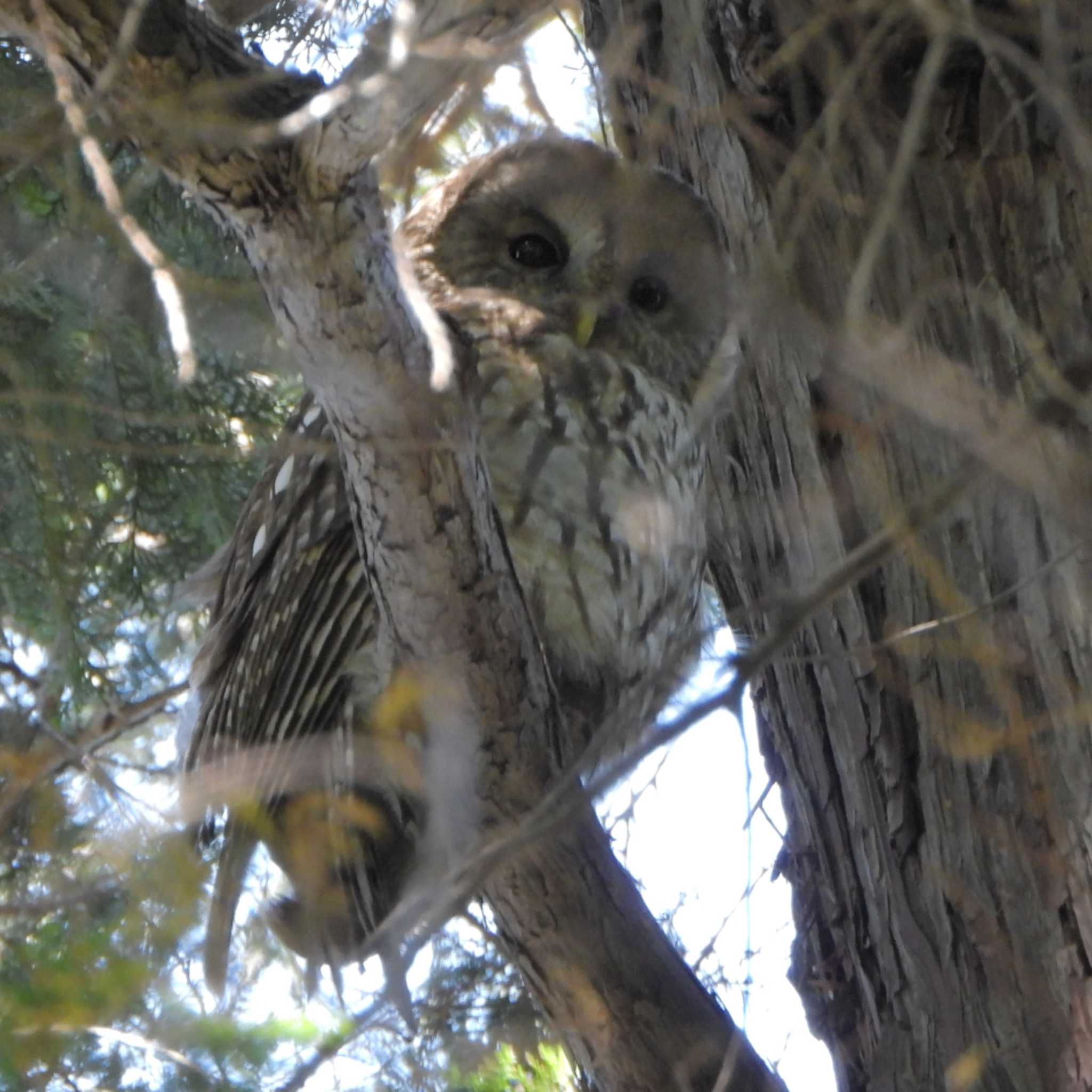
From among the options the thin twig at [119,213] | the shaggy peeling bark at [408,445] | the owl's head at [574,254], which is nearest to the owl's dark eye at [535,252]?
the owl's head at [574,254]

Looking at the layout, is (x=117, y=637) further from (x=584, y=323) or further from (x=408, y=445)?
(x=408, y=445)

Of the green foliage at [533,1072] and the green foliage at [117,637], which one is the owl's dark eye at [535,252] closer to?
the green foliage at [117,637]

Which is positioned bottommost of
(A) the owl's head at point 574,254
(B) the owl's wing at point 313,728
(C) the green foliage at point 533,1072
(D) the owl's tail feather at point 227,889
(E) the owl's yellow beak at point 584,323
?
(C) the green foliage at point 533,1072

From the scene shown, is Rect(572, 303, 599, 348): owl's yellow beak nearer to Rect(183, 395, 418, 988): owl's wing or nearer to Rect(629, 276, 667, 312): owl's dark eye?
Rect(629, 276, 667, 312): owl's dark eye

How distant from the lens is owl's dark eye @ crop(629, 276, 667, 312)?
2.69 metres

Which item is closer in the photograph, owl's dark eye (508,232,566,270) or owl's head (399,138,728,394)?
owl's head (399,138,728,394)

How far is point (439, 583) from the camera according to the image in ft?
5.04

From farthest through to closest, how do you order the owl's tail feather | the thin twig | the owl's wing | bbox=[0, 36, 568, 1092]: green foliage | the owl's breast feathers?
the owl's breast feathers < the owl's wing < the owl's tail feather < bbox=[0, 36, 568, 1092]: green foliage < the thin twig

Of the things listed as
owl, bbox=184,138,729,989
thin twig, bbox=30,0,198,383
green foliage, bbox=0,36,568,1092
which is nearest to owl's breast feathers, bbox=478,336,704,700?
owl, bbox=184,138,729,989

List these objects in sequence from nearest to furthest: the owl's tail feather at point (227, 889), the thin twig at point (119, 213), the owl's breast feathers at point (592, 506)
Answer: the thin twig at point (119, 213), the owl's tail feather at point (227, 889), the owl's breast feathers at point (592, 506)

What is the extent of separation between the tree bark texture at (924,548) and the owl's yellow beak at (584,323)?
1.21 ft

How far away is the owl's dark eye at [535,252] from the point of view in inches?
103

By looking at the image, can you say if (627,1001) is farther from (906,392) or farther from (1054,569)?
(906,392)

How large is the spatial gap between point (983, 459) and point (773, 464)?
1.18 metres
